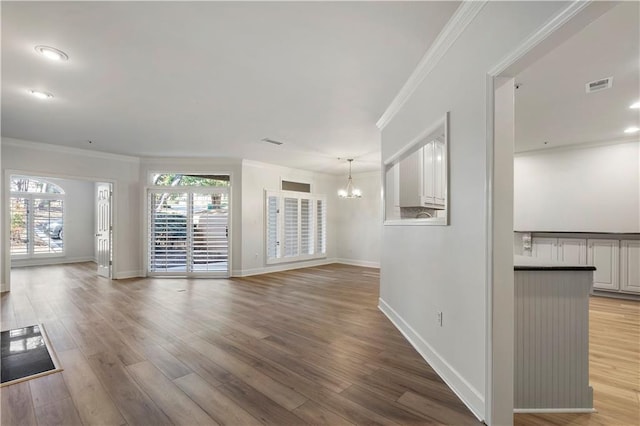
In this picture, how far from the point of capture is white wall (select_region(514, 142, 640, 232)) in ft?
15.5

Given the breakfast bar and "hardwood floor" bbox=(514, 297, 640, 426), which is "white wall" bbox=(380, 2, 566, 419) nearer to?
the breakfast bar

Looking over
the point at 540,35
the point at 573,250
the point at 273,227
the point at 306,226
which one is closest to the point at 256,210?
the point at 273,227

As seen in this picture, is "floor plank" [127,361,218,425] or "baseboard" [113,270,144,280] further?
"baseboard" [113,270,144,280]

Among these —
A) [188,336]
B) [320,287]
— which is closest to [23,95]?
[188,336]

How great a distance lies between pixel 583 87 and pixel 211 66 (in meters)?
3.73

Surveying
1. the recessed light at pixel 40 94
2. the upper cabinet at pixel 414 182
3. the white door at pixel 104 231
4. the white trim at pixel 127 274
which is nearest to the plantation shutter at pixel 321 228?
the upper cabinet at pixel 414 182

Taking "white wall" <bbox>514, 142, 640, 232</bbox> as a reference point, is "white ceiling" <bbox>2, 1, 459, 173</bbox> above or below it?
above

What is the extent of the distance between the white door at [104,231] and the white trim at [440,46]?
621 cm

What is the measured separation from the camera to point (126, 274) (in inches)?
240

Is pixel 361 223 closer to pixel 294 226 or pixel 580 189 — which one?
pixel 294 226

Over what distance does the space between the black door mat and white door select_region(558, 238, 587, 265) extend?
6.93 metres

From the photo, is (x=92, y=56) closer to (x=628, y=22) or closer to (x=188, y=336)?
(x=188, y=336)

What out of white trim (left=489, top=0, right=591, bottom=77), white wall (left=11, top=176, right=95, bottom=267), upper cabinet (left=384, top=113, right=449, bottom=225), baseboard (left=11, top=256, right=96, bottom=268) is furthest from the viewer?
white wall (left=11, top=176, right=95, bottom=267)

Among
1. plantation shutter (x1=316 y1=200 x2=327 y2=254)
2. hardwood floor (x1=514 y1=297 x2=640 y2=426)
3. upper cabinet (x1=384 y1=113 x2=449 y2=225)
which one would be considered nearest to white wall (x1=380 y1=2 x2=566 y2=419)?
hardwood floor (x1=514 y1=297 x2=640 y2=426)
